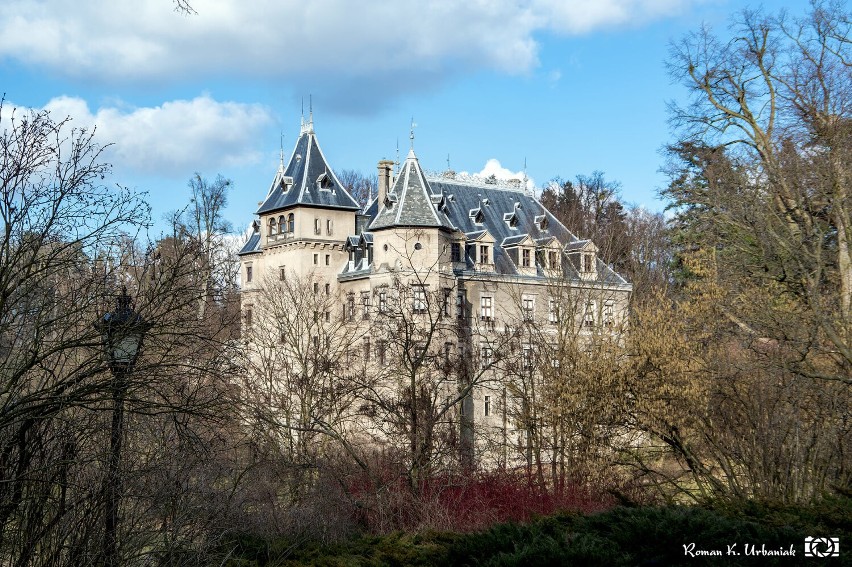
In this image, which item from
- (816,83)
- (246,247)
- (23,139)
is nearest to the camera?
(23,139)

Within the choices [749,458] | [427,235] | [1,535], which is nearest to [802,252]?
[749,458]

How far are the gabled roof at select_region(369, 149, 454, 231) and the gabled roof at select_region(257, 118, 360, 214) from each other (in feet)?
11.2

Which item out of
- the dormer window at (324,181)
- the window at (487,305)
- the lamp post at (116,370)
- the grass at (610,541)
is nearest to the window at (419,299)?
the grass at (610,541)

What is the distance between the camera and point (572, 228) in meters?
49.2

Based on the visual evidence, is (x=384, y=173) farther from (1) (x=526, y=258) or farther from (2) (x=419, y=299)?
(2) (x=419, y=299)

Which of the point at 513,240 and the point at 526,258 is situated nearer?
the point at 513,240

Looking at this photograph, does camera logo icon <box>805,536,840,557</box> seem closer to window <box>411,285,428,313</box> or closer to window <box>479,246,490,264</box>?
window <box>411,285,428,313</box>

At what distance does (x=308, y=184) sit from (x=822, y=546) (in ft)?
126

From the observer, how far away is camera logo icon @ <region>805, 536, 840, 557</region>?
7.70 metres

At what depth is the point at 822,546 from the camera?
26.4ft

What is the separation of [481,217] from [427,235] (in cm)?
583

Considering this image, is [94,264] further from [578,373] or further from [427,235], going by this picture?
[427,235]

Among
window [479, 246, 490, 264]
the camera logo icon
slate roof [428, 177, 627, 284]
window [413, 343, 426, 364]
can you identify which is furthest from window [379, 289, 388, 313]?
Answer: slate roof [428, 177, 627, 284]

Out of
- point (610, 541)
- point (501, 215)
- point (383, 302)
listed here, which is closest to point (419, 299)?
point (383, 302)
